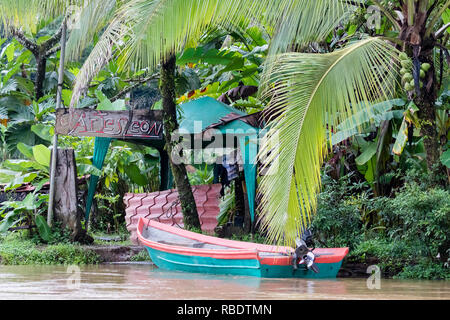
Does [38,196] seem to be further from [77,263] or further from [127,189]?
[127,189]

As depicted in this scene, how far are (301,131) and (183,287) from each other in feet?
9.09

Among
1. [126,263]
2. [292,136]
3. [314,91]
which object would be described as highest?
[314,91]

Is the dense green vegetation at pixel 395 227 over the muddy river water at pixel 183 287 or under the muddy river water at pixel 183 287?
over

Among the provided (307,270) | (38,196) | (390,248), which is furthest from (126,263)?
(390,248)

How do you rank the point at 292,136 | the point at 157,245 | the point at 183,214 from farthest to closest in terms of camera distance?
the point at 183,214 → the point at 157,245 → the point at 292,136

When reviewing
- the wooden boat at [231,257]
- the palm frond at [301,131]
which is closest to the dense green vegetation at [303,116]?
the palm frond at [301,131]

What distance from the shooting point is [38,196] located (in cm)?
1230

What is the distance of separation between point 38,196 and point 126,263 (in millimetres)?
2382

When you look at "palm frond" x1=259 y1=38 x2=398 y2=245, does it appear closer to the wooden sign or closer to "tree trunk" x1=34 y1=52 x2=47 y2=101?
the wooden sign

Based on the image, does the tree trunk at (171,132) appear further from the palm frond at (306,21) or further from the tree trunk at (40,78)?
the tree trunk at (40,78)

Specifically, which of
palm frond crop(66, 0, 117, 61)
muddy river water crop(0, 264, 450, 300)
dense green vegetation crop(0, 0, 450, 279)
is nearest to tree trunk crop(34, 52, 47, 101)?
dense green vegetation crop(0, 0, 450, 279)

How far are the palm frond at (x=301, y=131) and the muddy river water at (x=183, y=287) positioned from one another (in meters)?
1.18

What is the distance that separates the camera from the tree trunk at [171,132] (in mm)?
11781

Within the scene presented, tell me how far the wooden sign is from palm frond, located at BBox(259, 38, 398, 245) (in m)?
5.38
